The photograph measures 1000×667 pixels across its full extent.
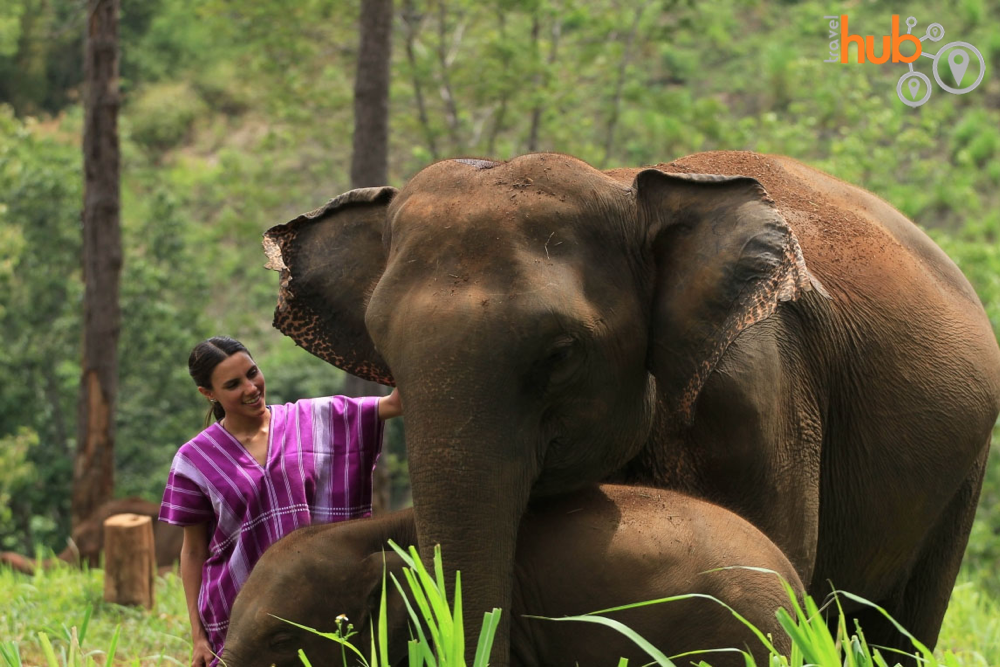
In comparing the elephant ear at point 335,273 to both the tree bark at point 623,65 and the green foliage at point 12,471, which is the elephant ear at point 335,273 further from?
the tree bark at point 623,65

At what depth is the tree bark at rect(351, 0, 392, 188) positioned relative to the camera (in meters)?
10.3

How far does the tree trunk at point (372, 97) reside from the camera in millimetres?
10328

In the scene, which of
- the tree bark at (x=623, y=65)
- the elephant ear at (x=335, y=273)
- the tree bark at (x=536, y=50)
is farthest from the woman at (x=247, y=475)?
the tree bark at (x=623, y=65)

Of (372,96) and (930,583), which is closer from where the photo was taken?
(930,583)

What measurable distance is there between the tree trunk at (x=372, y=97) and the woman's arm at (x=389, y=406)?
22.2ft

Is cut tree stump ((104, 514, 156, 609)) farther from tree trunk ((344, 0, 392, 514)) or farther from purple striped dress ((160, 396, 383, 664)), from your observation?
purple striped dress ((160, 396, 383, 664))

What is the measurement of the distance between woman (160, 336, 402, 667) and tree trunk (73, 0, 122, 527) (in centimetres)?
808

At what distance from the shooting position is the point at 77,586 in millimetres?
8680

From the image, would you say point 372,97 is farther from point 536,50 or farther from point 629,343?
point 629,343

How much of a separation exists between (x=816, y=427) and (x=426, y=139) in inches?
630

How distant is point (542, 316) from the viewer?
265 centimetres

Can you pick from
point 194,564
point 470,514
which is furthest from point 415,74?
point 470,514

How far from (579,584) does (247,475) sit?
1186 mm

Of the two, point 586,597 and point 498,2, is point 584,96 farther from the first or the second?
point 586,597
